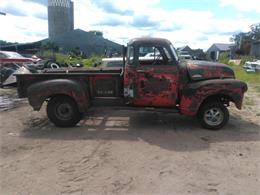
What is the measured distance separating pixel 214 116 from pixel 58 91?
354cm

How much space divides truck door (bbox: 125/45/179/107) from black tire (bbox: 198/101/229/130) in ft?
2.28

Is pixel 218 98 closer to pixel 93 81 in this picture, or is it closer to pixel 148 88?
pixel 148 88

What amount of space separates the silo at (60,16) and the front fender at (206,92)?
4068cm

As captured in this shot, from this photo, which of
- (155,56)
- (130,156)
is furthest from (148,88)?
(130,156)

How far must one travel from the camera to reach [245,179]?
193 inches

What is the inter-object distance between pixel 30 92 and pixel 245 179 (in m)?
5.07

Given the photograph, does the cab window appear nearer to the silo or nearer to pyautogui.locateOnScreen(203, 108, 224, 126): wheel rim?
pyautogui.locateOnScreen(203, 108, 224, 126): wheel rim

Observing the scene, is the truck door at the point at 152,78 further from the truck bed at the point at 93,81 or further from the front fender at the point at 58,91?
the front fender at the point at 58,91

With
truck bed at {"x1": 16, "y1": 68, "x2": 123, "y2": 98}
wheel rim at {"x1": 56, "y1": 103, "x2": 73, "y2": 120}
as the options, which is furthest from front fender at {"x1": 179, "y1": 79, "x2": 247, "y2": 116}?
wheel rim at {"x1": 56, "y1": 103, "x2": 73, "y2": 120}

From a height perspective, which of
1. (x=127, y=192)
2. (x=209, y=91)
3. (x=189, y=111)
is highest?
(x=209, y=91)

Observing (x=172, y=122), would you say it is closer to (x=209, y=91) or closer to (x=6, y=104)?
(x=209, y=91)

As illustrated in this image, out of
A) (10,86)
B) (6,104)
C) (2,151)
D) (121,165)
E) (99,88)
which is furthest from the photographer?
(10,86)

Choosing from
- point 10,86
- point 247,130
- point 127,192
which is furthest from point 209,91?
point 10,86

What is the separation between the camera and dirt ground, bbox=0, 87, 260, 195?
4648mm
